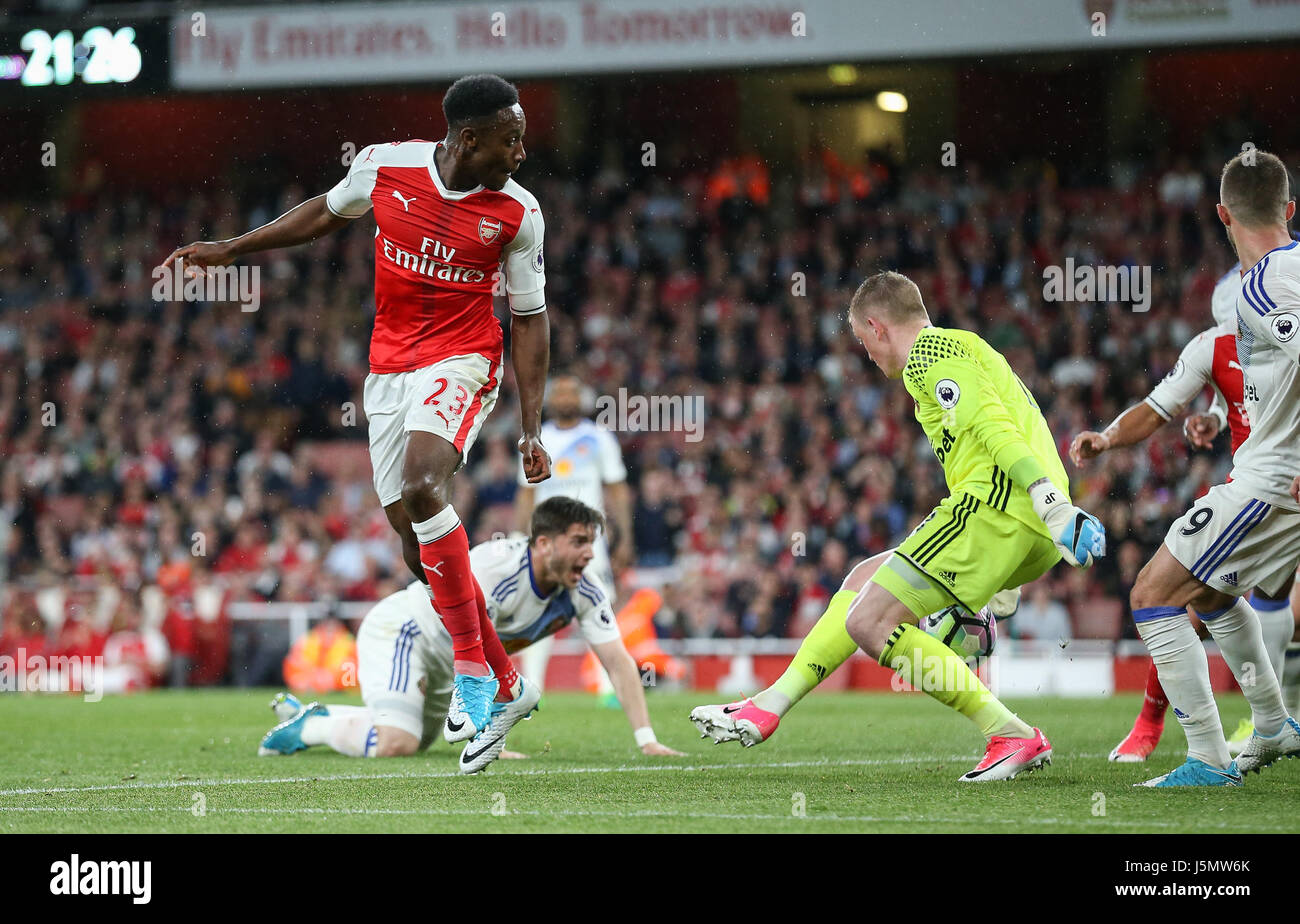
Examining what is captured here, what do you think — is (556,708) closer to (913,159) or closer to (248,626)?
(248,626)

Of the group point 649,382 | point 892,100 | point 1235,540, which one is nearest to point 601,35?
point 649,382

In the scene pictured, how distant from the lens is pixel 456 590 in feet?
18.0

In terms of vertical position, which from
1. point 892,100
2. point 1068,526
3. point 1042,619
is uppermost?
point 892,100

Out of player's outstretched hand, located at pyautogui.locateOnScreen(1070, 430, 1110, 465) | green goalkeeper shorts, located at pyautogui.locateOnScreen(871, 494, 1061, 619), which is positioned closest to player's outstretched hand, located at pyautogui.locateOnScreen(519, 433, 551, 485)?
green goalkeeper shorts, located at pyautogui.locateOnScreen(871, 494, 1061, 619)

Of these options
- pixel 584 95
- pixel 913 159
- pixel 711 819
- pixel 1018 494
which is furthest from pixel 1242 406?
pixel 584 95

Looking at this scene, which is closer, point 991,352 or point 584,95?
point 991,352

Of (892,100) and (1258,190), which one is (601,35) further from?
(1258,190)

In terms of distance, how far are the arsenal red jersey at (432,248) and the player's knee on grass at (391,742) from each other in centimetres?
181

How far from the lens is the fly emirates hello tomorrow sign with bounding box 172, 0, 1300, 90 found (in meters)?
14.9

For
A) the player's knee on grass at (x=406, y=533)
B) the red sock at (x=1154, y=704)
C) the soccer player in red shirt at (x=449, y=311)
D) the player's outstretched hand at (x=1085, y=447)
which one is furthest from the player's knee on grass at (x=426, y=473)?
the red sock at (x=1154, y=704)

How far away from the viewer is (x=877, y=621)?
5.18 metres

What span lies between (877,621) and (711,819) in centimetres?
120

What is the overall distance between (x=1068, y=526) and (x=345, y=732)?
3.45 meters
